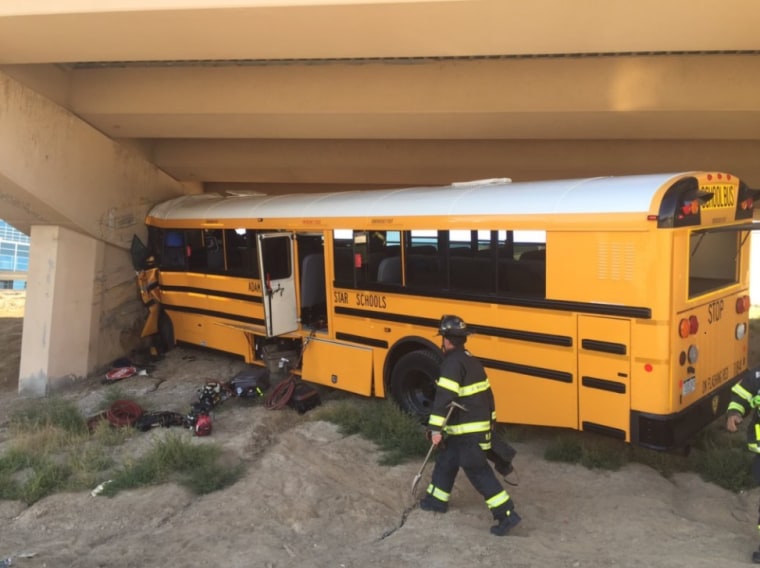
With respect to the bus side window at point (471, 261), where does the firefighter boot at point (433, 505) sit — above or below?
below

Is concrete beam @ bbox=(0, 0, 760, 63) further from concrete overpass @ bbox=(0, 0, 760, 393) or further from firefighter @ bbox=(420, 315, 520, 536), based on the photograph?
firefighter @ bbox=(420, 315, 520, 536)

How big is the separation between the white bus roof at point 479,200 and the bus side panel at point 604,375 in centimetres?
95

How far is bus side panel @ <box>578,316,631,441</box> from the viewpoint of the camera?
498 centimetres

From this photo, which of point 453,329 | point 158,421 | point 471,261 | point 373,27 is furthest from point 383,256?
point 158,421

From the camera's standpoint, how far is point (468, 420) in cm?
439

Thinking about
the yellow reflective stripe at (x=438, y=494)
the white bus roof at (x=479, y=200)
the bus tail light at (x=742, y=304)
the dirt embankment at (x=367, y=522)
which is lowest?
the dirt embankment at (x=367, y=522)

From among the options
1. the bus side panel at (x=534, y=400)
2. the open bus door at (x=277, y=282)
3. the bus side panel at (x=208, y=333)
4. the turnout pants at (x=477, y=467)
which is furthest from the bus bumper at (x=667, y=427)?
the bus side panel at (x=208, y=333)

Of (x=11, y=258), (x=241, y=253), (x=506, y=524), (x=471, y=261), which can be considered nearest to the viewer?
(x=506, y=524)

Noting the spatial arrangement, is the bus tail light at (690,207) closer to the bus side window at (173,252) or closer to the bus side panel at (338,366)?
the bus side panel at (338,366)

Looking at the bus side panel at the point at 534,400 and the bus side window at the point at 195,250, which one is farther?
the bus side window at the point at 195,250

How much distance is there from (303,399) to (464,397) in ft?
11.2

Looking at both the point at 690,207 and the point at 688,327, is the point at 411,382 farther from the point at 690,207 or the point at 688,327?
the point at 690,207

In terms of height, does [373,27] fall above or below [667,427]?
above

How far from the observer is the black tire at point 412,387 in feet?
21.7
